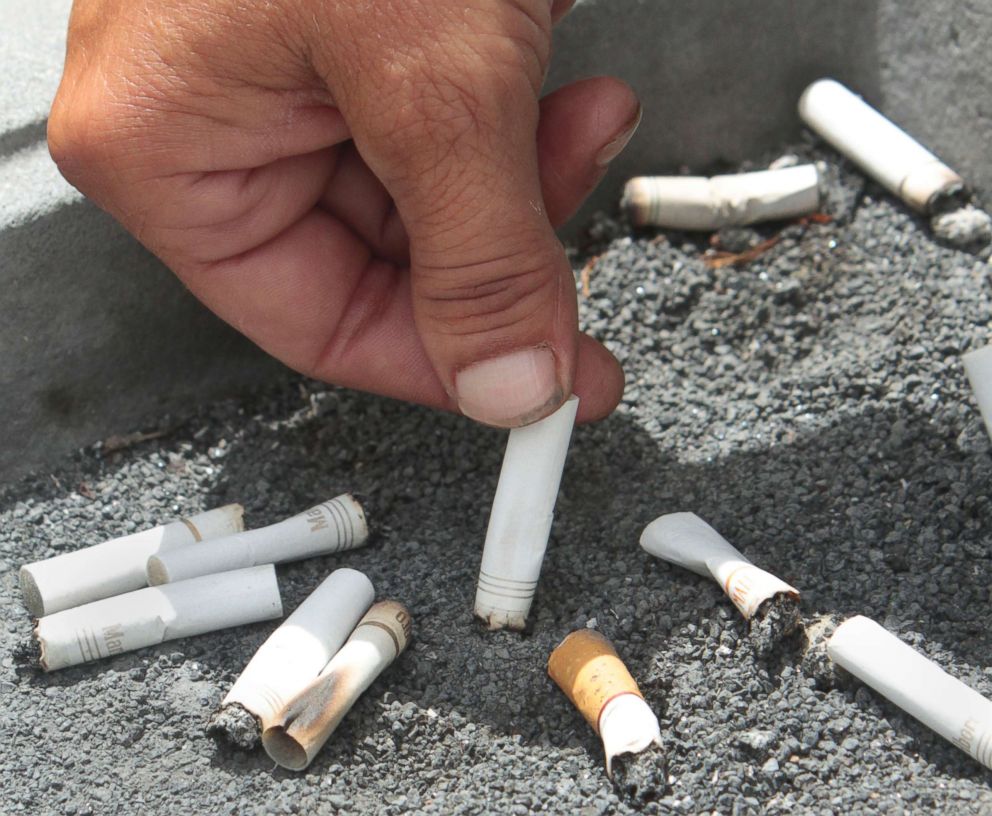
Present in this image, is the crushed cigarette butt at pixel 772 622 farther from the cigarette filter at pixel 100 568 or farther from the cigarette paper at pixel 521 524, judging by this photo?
the cigarette filter at pixel 100 568

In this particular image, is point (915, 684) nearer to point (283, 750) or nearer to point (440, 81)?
point (283, 750)

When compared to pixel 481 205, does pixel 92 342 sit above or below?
below

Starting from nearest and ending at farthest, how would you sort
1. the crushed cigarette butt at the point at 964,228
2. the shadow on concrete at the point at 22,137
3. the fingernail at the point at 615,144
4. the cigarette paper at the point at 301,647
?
the cigarette paper at the point at 301,647 → the fingernail at the point at 615,144 → the shadow on concrete at the point at 22,137 → the crushed cigarette butt at the point at 964,228

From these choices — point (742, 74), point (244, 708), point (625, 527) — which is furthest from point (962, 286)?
point (244, 708)

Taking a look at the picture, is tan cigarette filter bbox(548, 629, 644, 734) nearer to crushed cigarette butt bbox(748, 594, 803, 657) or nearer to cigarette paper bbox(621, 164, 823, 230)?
crushed cigarette butt bbox(748, 594, 803, 657)

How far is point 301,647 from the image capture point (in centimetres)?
127

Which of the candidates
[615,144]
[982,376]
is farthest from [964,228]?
[615,144]

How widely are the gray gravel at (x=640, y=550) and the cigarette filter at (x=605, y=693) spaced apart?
3cm

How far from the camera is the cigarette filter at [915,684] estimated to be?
1.14m

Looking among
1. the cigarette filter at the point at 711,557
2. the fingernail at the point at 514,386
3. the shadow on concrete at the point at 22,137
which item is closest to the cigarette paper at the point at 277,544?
the fingernail at the point at 514,386

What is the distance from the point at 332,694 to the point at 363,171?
67 cm

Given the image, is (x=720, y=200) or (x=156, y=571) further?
(x=720, y=200)

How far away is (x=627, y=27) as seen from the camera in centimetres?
185

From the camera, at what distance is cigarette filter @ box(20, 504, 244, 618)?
137cm
